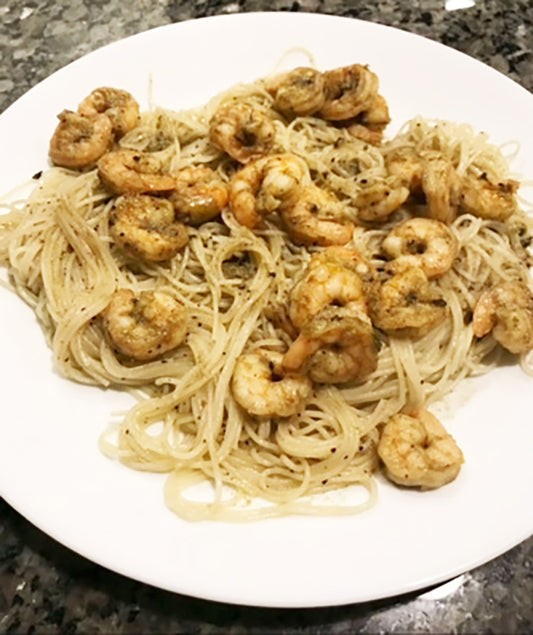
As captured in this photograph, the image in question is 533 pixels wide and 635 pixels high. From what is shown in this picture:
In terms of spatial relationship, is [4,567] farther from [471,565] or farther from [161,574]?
[471,565]

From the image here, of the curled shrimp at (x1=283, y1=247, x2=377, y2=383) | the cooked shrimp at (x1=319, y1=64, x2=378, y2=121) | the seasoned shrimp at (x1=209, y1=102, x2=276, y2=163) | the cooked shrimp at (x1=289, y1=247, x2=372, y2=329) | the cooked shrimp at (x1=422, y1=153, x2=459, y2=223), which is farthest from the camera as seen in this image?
the cooked shrimp at (x1=319, y1=64, x2=378, y2=121)

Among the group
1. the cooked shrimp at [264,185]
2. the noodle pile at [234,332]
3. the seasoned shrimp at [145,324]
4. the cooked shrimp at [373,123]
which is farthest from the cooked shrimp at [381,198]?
the seasoned shrimp at [145,324]

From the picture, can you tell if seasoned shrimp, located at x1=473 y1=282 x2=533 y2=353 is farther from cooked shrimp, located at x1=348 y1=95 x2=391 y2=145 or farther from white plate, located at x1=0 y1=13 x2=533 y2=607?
cooked shrimp, located at x1=348 y1=95 x2=391 y2=145

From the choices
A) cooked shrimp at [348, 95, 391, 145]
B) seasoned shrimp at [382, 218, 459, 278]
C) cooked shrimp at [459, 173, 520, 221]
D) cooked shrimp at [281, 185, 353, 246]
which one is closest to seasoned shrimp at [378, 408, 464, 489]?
seasoned shrimp at [382, 218, 459, 278]

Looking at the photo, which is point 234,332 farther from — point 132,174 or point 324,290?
point 132,174

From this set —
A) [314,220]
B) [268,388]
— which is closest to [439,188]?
[314,220]

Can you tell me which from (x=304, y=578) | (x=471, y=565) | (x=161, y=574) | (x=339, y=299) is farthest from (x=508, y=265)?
(x=161, y=574)

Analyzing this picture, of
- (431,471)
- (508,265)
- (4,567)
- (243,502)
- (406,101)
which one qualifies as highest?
(406,101)
